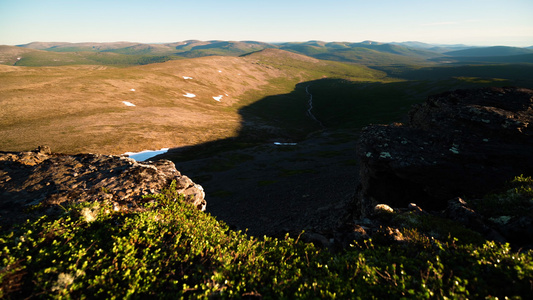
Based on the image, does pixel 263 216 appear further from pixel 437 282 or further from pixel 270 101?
pixel 270 101

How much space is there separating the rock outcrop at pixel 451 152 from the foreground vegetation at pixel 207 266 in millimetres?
12738

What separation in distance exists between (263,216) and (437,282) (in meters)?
28.6

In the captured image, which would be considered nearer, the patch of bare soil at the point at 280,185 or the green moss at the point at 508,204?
the green moss at the point at 508,204

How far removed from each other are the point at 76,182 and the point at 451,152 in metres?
32.4

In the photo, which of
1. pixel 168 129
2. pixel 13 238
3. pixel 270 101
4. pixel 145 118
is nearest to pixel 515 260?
pixel 13 238

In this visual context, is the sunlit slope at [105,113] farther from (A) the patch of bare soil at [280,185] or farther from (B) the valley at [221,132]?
(A) the patch of bare soil at [280,185]

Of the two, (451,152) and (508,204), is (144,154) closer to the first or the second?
(451,152)

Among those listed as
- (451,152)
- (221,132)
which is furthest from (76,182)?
(221,132)

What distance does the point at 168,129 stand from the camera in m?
94.2

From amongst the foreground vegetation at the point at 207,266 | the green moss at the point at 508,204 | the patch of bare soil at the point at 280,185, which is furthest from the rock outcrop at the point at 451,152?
the foreground vegetation at the point at 207,266

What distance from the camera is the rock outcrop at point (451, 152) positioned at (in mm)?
20203

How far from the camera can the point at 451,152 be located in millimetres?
22422

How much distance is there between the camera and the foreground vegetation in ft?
24.0

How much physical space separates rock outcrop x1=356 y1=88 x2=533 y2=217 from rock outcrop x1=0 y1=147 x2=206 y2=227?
62.5 feet
